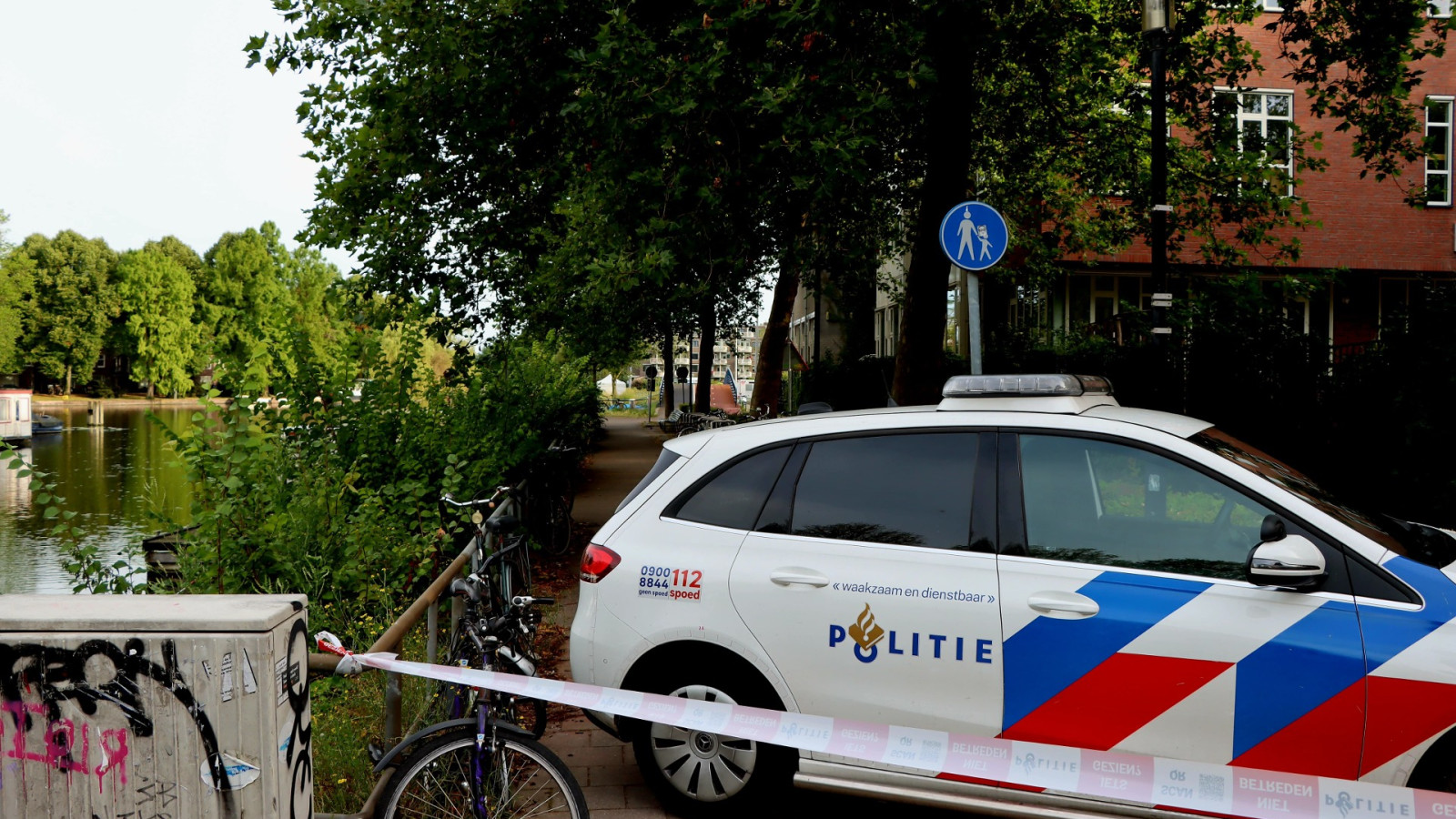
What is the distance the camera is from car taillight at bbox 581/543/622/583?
15.0ft

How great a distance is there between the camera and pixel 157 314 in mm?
94750

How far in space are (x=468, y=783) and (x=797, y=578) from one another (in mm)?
1405

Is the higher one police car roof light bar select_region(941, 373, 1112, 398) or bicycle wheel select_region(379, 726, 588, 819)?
police car roof light bar select_region(941, 373, 1112, 398)

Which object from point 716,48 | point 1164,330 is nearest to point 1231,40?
point 1164,330

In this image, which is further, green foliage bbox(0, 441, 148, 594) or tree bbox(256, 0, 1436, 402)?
tree bbox(256, 0, 1436, 402)

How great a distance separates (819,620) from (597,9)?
317 inches

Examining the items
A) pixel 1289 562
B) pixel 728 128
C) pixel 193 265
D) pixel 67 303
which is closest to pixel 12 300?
pixel 67 303

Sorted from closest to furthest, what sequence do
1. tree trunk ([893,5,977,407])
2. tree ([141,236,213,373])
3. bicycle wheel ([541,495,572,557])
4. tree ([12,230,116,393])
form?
tree trunk ([893,5,977,407]), bicycle wheel ([541,495,572,557]), tree ([12,230,116,393]), tree ([141,236,213,373])

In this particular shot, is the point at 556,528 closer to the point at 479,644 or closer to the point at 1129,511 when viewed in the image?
the point at 479,644

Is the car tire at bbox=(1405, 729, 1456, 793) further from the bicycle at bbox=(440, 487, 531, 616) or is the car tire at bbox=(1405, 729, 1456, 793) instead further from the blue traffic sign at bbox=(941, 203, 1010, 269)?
the blue traffic sign at bbox=(941, 203, 1010, 269)

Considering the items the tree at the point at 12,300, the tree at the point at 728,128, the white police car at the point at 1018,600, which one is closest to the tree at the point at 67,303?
the tree at the point at 12,300

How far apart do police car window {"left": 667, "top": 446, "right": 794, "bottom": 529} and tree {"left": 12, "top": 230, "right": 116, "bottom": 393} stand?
10196 centimetres

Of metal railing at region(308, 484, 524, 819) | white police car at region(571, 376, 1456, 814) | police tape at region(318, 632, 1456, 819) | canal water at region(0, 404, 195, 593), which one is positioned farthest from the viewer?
canal water at region(0, 404, 195, 593)

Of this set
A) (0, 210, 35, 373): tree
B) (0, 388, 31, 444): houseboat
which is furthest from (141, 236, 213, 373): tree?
(0, 388, 31, 444): houseboat
